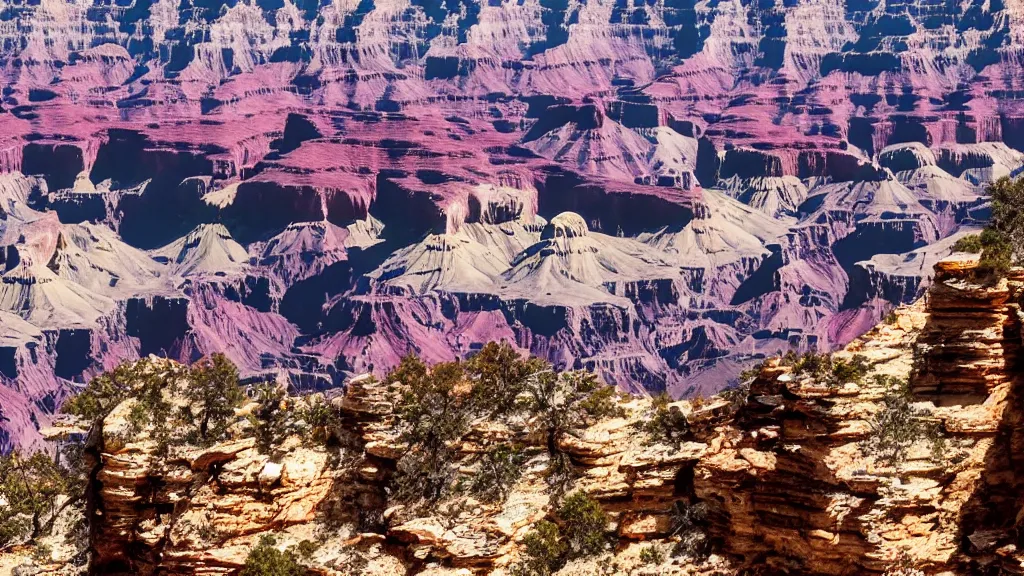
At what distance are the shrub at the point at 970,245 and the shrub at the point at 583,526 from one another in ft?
37.0

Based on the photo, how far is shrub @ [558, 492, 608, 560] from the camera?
36844 mm

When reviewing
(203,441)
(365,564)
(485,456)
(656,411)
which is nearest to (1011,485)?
(656,411)

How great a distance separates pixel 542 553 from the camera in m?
36.5

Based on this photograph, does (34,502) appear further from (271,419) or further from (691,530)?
(691,530)

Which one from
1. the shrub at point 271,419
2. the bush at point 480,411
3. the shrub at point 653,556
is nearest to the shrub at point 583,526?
the shrub at point 653,556

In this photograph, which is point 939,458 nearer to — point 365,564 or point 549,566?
point 549,566

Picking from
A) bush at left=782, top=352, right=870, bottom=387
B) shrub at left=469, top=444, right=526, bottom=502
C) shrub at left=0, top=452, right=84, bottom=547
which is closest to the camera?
bush at left=782, top=352, right=870, bottom=387

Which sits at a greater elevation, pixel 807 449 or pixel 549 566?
pixel 807 449

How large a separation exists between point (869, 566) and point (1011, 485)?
3.74 m

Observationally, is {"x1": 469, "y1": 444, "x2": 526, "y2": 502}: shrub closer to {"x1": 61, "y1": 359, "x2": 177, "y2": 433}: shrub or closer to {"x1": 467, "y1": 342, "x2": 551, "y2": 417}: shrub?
{"x1": 467, "y1": 342, "x2": 551, "y2": 417}: shrub

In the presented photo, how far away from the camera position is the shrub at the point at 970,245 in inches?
1537

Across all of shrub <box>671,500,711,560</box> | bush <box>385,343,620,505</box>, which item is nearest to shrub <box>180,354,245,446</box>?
bush <box>385,343,620,505</box>

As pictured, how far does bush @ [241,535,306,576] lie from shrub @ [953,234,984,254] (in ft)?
59.0

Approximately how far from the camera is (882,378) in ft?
119
